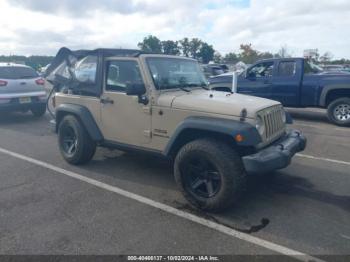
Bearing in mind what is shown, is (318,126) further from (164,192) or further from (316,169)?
(164,192)

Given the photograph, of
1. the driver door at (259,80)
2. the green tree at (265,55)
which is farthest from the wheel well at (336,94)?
the green tree at (265,55)

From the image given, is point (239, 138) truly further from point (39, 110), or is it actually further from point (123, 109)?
point (39, 110)

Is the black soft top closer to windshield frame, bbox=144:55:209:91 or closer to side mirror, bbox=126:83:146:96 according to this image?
windshield frame, bbox=144:55:209:91

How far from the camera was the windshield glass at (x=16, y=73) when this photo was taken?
9305 mm

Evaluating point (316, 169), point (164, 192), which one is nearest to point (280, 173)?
point (316, 169)

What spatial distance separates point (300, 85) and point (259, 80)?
4.12 ft

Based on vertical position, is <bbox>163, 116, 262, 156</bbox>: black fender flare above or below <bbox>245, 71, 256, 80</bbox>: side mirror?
below

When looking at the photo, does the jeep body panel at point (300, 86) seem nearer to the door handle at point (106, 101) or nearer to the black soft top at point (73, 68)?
the black soft top at point (73, 68)

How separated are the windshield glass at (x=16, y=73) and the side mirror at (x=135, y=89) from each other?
659 cm

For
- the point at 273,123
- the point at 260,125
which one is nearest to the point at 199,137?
the point at 260,125

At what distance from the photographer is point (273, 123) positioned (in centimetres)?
422

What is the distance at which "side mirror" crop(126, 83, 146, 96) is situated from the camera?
4.25 m

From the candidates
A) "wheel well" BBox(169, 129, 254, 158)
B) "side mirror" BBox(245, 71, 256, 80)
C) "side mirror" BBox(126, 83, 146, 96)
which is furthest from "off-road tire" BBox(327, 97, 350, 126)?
"side mirror" BBox(126, 83, 146, 96)

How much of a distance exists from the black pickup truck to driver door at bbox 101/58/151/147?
618 centimetres
